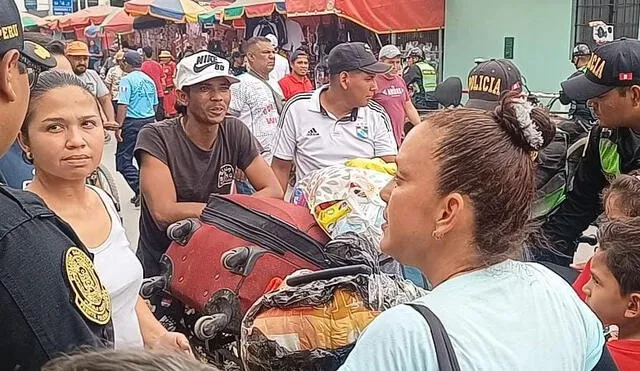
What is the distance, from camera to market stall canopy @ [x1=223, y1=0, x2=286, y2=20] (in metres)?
17.6

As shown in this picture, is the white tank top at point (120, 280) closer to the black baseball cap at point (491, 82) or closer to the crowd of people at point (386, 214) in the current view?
the crowd of people at point (386, 214)

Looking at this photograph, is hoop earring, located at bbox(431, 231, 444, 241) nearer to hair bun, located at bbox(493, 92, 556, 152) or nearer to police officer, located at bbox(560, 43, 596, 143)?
hair bun, located at bbox(493, 92, 556, 152)

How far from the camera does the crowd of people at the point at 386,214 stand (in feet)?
4.00

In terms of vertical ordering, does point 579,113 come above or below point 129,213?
above

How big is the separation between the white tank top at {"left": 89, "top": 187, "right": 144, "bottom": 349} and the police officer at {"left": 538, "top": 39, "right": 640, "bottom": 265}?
175cm

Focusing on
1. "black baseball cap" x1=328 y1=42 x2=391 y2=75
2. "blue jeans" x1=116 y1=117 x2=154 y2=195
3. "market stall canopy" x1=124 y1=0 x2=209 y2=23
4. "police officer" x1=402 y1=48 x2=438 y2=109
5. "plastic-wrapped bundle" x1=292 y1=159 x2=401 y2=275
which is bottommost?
"blue jeans" x1=116 y1=117 x2=154 y2=195

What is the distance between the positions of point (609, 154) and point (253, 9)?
15.4 metres

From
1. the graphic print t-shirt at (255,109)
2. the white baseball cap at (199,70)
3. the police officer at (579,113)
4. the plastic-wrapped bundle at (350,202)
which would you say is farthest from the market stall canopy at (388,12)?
the plastic-wrapped bundle at (350,202)

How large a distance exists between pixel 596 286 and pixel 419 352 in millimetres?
1285

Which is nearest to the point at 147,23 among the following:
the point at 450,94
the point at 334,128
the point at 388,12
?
the point at 388,12

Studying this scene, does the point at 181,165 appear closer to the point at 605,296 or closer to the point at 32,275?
the point at 605,296

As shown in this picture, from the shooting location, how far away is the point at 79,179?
2.08 m

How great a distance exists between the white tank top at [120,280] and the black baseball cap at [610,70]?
85.6 inches

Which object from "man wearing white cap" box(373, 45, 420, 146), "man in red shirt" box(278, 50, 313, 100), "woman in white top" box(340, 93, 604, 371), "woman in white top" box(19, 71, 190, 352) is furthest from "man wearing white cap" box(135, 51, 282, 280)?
"man in red shirt" box(278, 50, 313, 100)
